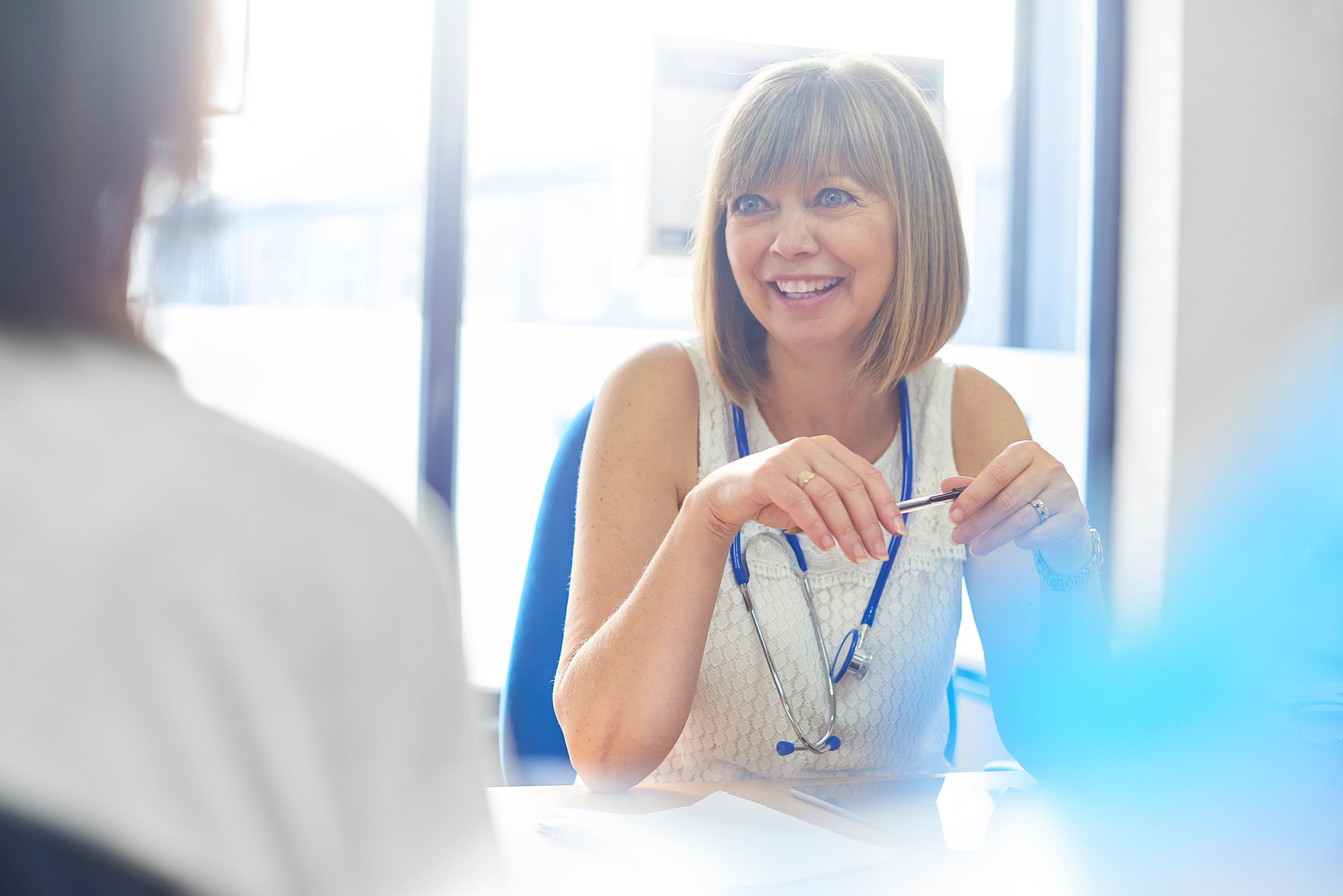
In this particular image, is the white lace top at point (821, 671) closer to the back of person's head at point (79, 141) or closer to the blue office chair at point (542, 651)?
the blue office chair at point (542, 651)

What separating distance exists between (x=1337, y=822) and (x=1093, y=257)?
6.60 feet

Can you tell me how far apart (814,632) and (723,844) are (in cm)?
50

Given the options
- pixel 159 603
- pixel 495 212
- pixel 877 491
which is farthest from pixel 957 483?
pixel 495 212

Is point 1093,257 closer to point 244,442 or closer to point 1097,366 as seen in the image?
point 1097,366

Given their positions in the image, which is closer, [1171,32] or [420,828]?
[420,828]

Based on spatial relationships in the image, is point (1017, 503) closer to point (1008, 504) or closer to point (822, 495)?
point (1008, 504)

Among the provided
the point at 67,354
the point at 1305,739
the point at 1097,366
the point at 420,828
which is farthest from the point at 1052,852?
the point at 1097,366

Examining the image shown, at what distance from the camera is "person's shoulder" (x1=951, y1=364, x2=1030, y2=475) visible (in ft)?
4.70

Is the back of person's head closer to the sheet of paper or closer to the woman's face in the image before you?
the sheet of paper

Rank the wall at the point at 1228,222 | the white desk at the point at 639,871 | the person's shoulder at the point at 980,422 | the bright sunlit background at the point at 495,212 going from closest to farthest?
the white desk at the point at 639,871 < the person's shoulder at the point at 980,422 < the bright sunlit background at the point at 495,212 < the wall at the point at 1228,222

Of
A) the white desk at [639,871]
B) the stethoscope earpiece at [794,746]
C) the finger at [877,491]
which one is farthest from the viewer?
the stethoscope earpiece at [794,746]

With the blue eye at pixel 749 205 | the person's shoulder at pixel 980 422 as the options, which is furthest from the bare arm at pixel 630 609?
the person's shoulder at pixel 980 422

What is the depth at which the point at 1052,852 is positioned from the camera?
0.81 m

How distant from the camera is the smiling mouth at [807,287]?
Answer: 4.54ft
